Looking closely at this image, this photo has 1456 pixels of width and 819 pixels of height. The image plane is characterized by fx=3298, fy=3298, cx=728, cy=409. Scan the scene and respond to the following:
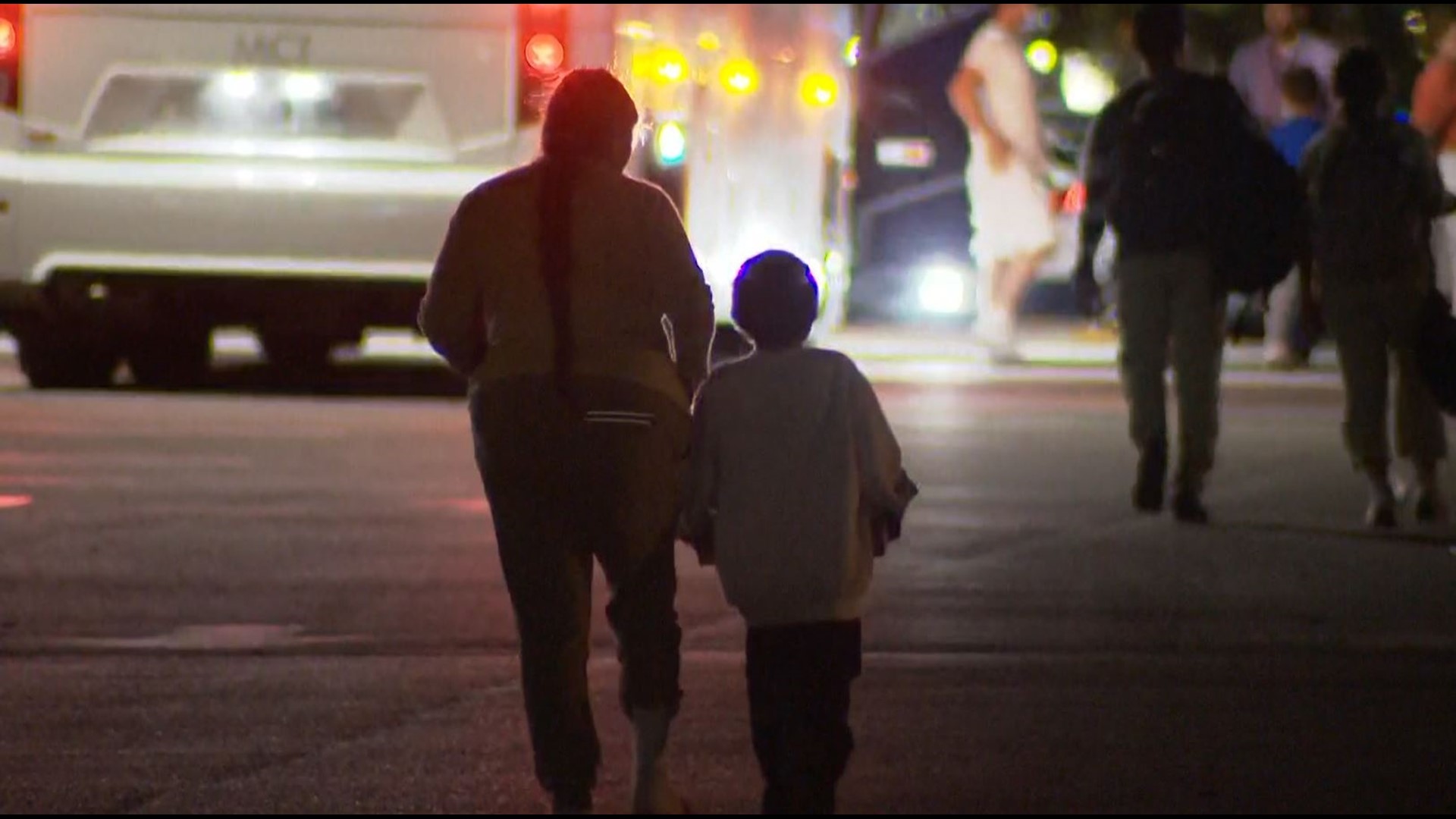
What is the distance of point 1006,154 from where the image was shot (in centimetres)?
1861

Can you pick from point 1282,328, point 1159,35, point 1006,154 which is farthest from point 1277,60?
point 1159,35

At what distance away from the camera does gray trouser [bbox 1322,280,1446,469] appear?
11.0 meters

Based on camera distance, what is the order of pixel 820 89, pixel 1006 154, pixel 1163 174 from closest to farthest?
pixel 1163 174 → pixel 820 89 → pixel 1006 154

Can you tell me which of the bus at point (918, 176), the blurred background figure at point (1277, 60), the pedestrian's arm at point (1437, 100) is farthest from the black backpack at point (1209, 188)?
the bus at point (918, 176)

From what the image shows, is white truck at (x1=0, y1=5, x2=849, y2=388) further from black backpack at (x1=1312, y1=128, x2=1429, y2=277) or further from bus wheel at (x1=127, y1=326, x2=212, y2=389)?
black backpack at (x1=1312, y1=128, x2=1429, y2=277)

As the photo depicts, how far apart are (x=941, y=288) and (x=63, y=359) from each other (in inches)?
358

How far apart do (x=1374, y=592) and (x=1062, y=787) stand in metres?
3.14

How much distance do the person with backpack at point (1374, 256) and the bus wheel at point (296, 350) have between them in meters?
8.34

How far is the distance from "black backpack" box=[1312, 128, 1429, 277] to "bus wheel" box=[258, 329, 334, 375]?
330 inches

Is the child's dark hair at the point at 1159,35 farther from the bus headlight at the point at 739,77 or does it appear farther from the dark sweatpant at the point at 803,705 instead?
the dark sweatpant at the point at 803,705

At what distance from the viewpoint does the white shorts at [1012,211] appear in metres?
18.5

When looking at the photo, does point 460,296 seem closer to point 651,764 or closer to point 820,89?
point 651,764

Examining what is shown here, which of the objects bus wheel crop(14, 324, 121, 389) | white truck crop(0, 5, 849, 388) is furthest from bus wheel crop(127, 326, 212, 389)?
white truck crop(0, 5, 849, 388)

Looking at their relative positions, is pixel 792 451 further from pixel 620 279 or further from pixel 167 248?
pixel 167 248
